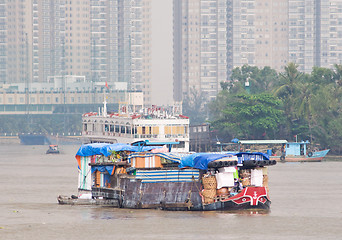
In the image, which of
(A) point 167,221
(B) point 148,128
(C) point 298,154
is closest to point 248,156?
(A) point 167,221

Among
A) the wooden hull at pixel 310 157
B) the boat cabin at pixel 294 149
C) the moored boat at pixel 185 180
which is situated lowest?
the wooden hull at pixel 310 157

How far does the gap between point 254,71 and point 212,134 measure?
73.4 ft

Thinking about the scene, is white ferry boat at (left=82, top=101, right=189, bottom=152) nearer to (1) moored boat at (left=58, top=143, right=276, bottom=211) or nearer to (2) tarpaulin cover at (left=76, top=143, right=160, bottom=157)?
(2) tarpaulin cover at (left=76, top=143, right=160, bottom=157)

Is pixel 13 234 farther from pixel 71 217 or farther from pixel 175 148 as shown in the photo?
pixel 175 148

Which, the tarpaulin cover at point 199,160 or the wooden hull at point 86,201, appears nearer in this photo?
the tarpaulin cover at point 199,160

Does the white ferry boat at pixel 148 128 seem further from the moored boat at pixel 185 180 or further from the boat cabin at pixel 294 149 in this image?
the moored boat at pixel 185 180

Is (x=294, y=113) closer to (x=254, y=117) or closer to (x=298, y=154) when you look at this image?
(x=254, y=117)

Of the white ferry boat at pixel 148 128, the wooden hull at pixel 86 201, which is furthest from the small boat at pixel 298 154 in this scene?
the wooden hull at pixel 86 201

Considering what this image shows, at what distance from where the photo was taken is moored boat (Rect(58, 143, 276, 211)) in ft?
144

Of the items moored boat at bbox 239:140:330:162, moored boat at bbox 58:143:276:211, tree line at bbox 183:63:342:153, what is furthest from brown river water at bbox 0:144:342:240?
tree line at bbox 183:63:342:153

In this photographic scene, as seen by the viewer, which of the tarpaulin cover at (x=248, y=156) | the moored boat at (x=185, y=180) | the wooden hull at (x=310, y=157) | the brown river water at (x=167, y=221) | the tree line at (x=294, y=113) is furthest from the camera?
the tree line at (x=294, y=113)

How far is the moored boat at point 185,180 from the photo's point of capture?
4391 centimetres

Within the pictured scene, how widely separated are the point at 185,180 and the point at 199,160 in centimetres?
146

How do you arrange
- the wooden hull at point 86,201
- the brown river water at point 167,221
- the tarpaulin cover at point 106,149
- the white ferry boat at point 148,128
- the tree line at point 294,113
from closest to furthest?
1. the brown river water at point 167,221
2. the wooden hull at point 86,201
3. the tarpaulin cover at point 106,149
4. the white ferry boat at point 148,128
5. the tree line at point 294,113
